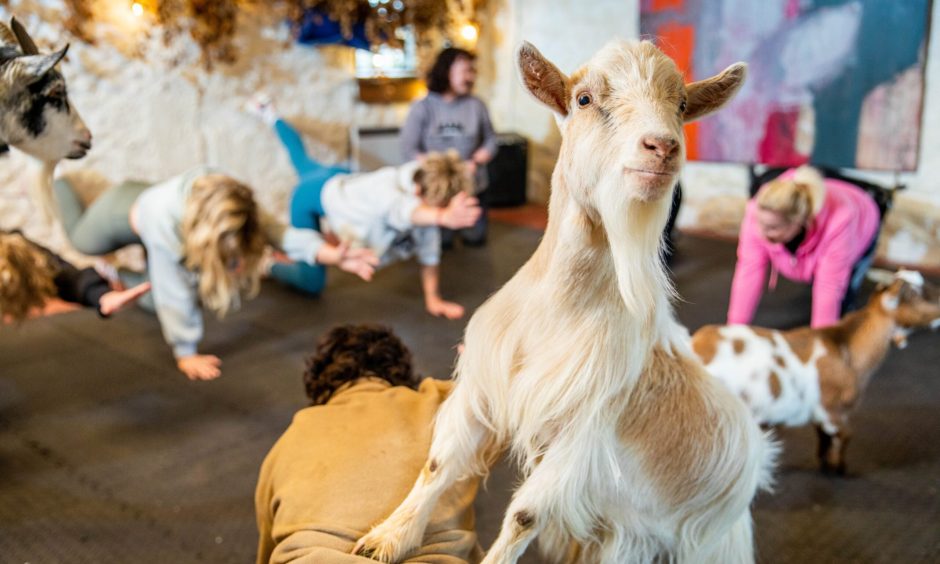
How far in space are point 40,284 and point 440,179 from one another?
1.68 m

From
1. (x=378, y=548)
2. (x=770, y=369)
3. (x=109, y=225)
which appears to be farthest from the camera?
(x=109, y=225)

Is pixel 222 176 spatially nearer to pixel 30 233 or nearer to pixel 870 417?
pixel 30 233

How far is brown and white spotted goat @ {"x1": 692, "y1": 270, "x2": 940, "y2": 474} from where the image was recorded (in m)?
1.96

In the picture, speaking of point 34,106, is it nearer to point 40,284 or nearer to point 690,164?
point 40,284

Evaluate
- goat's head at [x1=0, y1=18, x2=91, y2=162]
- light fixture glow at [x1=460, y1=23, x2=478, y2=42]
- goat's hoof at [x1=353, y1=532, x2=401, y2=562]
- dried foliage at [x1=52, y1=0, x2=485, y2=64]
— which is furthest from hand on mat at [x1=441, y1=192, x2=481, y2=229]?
light fixture glow at [x1=460, y1=23, x2=478, y2=42]

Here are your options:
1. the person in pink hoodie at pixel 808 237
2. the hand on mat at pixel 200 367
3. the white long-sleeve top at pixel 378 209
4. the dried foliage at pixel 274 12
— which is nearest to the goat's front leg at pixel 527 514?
the person in pink hoodie at pixel 808 237

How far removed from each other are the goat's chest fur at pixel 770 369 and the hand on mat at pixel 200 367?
1983 millimetres

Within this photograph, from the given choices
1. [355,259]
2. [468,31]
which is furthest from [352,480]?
[468,31]

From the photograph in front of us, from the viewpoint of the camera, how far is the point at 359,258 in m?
2.55

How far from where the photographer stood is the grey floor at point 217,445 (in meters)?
1.81

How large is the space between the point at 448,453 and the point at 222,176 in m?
1.88

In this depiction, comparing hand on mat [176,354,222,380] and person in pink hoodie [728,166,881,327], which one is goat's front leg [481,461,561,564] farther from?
hand on mat [176,354,222,380]

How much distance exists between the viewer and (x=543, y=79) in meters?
1.03

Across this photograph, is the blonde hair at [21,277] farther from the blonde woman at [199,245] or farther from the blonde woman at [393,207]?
the blonde woman at [393,207]
